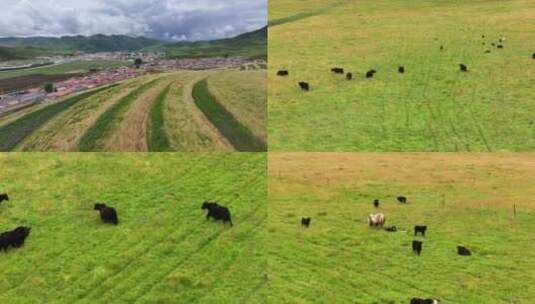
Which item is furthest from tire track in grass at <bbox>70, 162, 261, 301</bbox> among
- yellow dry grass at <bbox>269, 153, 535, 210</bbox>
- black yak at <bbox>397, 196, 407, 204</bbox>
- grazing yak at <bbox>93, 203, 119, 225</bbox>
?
black yak at <bbox>397, 196, 407, 204</bbox>

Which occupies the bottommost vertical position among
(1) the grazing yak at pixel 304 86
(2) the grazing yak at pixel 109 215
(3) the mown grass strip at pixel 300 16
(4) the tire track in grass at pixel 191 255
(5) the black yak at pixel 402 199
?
(4) the tire track in grass at pixel 191 255

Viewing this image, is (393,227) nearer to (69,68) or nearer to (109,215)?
(109,215)

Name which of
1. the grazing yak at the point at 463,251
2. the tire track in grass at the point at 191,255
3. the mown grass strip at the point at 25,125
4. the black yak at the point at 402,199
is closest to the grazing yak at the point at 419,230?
the grazing yak at the point at 463,251

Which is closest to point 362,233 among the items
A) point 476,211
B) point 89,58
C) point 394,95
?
point 476,211

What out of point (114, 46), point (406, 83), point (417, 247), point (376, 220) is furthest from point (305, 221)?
point (114, 46)

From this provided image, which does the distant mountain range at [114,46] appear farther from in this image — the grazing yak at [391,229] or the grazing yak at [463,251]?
the grazing yak at [463,251]
